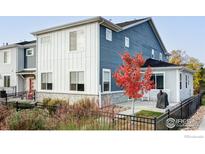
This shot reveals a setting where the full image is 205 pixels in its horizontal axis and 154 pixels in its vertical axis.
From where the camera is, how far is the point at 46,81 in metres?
11.5

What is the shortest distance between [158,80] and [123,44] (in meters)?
2.96

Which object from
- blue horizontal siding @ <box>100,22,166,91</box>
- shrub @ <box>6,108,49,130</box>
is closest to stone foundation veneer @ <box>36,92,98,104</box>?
blue horizontal siding @ <box>100,22,166,91</box>

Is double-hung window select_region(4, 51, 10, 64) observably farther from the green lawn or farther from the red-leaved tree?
the green lawn

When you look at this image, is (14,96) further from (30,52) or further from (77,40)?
(77,40)

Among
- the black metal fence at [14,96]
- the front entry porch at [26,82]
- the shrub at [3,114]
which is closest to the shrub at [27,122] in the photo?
the shrub at [3,114]

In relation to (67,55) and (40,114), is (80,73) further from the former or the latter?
(40,114)

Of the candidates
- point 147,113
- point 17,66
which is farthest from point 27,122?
point 17,66

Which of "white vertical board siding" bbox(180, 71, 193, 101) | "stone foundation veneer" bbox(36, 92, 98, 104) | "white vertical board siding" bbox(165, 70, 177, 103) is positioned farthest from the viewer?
"stone foundation veneer" bbox(36, 92, 98, 104)

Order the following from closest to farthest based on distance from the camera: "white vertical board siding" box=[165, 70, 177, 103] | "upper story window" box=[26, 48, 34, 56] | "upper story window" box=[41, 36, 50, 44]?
"white vertical board siding" box=[165, 70, 177, 103] → "upper story window" box=[41, 36, 50, 44] → "upper story window" box=[26, 48, 34, 56]

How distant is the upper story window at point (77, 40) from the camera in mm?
10148

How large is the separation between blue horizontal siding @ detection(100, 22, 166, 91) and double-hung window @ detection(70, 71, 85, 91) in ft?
4.01

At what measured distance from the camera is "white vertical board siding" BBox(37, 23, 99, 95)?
9883mm
